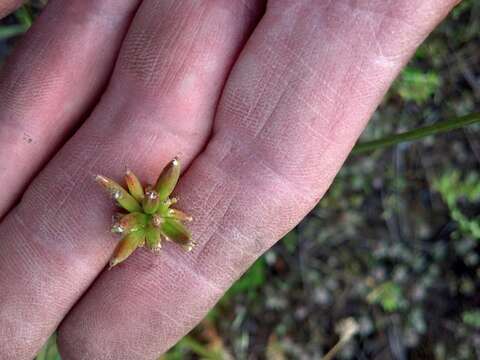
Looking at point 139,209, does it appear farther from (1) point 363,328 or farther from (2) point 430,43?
(2) point 430,43

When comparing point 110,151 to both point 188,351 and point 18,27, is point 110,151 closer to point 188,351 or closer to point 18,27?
Result: point 18,27

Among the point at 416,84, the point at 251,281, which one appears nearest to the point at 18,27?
the point at 251,281

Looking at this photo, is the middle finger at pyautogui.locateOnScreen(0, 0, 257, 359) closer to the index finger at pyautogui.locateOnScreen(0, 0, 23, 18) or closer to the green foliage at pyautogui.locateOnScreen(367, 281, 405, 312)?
the index finger at pyautogui.locateOnScreen(0, 0, 23, 18)

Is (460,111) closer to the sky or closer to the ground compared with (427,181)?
closer to the sky

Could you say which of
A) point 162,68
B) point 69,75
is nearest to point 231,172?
point 162,68

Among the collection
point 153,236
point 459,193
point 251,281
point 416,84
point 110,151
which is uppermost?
point 416,84

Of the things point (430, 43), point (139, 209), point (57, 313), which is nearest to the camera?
point (139, 209)

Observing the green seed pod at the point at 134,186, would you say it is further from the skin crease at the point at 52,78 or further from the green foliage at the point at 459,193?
the green foliage at the point at 459,193
